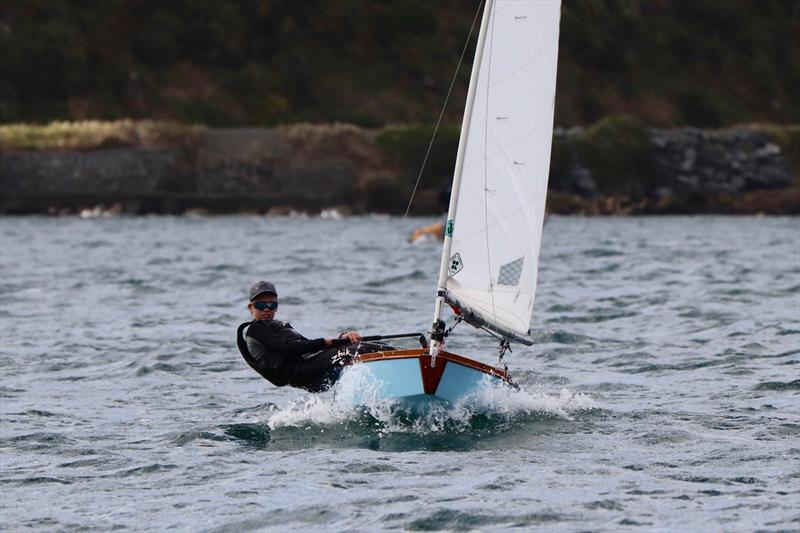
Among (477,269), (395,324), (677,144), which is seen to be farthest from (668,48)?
(477,269)

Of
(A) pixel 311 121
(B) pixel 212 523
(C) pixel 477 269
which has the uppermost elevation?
(A) pixel 311 121

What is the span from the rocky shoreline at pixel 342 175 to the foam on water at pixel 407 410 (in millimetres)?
42891

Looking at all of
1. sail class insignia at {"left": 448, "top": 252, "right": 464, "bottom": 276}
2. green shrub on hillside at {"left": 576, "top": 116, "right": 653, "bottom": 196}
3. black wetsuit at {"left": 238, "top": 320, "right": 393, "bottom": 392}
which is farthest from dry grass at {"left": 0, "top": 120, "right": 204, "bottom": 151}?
sail class insignia at {"left": 448, "top": 252, "right": 464, "bottom": 276}

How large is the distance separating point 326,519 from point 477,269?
4.13 meters

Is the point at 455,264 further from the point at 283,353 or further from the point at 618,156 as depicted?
the point at 618,156

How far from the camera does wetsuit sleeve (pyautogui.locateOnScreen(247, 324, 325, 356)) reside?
13562 mm

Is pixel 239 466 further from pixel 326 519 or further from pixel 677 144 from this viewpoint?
pixel 677 144

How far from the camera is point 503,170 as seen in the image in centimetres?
1363

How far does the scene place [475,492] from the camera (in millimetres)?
10703

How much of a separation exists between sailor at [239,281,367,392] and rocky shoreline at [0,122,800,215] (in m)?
42.6

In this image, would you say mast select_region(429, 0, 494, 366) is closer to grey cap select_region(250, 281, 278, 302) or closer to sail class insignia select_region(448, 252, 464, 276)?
sail class insignia select_region(448, 252, 464, 276)

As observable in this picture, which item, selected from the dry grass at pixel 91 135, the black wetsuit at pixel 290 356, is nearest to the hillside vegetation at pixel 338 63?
the dry grass at pixel 91 135

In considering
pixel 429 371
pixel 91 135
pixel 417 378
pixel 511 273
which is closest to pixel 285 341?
pixel 417 378

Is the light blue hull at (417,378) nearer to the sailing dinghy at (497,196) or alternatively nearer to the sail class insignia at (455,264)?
the sailing dinghy at (497,196)
